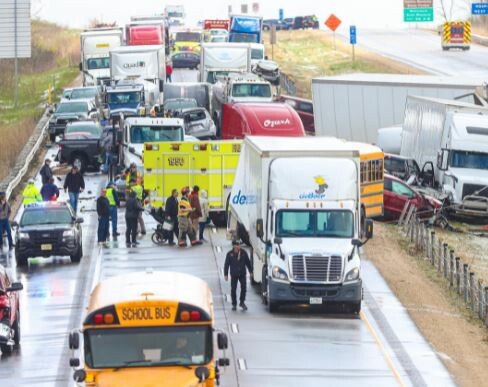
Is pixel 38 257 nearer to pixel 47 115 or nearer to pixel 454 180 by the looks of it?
pixel 454 180

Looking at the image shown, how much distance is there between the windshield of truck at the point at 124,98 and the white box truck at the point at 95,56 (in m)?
11.8

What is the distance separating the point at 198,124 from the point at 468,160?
1433cm

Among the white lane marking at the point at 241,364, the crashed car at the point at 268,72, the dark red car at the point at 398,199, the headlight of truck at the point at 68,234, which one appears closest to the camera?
the white lane marking at the point at 241,364

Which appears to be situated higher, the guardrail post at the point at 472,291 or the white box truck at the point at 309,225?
the white box truck at the point at 309,225

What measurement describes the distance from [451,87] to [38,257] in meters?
27.0

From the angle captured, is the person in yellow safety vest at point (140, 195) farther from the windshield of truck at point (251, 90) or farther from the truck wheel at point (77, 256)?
the windshield of truck at point (251, 90)

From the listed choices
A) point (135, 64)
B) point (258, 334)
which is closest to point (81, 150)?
point (135, 64)

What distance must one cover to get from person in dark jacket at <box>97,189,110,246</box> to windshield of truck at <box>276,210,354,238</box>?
30.8 ft

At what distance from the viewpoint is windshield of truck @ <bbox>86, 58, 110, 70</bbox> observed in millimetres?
72438

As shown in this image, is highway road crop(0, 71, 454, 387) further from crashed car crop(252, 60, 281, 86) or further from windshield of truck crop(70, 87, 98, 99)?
crashed car crop(252, 60, 281, 86)

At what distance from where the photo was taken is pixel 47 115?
66.0 m

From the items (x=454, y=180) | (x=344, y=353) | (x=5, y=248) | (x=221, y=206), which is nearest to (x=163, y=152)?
(x=221, y=206)

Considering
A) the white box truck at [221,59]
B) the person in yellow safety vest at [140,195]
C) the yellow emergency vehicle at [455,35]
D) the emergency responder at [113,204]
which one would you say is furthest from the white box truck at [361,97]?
the yellow emergency vehicle at [455,35]

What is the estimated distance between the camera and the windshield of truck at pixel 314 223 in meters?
28.9
